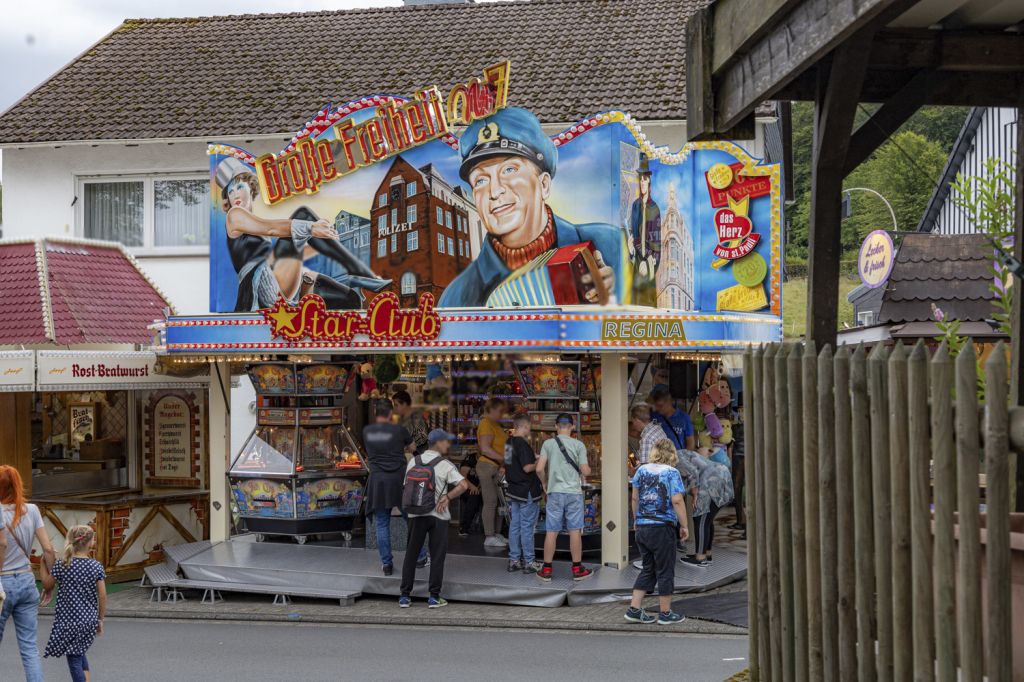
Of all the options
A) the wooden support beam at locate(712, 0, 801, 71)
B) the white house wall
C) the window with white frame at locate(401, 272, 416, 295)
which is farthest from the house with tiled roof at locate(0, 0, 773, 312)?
the wooden support beam at locate(712, 0, 801, 71)

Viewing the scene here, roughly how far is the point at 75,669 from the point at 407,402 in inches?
318

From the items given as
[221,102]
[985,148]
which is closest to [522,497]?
[221,102]

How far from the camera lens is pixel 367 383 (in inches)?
725

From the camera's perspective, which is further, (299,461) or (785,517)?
(299,461)

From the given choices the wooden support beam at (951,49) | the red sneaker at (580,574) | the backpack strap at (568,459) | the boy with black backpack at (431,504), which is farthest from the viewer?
the red sneaker at (580,574)

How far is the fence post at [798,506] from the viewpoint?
4.34m

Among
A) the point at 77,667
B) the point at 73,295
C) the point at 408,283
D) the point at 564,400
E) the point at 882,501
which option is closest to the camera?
the point at 882,501

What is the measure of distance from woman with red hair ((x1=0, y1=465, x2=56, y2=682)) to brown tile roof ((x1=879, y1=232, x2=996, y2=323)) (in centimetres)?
1323

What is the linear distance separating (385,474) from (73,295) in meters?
6.05

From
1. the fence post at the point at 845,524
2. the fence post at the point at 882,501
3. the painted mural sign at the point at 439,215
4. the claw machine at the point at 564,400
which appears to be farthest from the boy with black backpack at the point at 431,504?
the fence post at the point at 882,501

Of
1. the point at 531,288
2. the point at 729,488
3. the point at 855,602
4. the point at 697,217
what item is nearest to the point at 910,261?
the point at 697,217

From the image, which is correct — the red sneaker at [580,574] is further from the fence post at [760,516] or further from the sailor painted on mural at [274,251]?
the fence post at [760,516]

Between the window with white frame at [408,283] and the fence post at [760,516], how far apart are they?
9.52 metres

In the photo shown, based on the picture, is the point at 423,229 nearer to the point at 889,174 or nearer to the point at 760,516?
the point at 760,516
